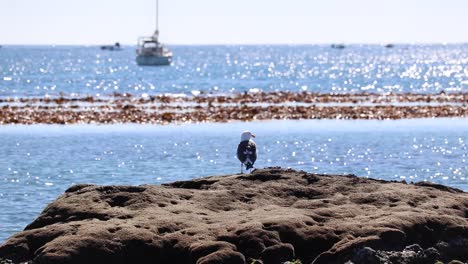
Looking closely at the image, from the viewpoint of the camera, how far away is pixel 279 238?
15516 millimetres

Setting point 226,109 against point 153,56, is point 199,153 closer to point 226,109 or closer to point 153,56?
point 226,109

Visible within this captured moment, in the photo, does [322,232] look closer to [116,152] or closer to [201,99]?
[116,152]

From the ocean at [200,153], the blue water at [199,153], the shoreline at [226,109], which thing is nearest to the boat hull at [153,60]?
the shoreline at [226,109]

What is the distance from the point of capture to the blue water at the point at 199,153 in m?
33.0

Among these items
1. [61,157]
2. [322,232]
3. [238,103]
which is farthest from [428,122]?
[322,232]

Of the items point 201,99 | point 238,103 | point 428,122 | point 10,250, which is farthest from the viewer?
point 201,99

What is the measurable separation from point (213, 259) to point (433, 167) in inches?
922

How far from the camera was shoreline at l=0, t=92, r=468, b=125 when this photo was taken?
5566cm

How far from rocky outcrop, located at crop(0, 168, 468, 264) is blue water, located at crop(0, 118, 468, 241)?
258 inches

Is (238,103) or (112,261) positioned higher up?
(112,261)

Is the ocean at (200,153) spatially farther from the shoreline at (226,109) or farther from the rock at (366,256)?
the rock at (366,256)

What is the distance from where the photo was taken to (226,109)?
6034 centimetres

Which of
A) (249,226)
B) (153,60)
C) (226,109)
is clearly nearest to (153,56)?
(153,60)

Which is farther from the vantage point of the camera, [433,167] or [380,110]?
[380,110]
